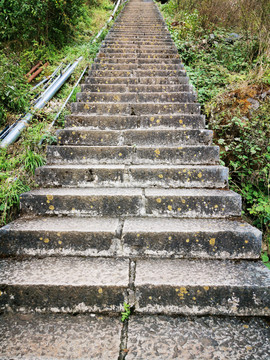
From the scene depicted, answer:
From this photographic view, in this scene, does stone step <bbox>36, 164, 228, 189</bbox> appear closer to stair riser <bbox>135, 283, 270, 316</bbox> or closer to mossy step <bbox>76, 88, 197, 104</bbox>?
stair riser <bbox>135, 283, 270, 316</bbox>

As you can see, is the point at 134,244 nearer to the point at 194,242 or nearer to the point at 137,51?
the point at 194,242

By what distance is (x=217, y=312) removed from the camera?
135 centimetres

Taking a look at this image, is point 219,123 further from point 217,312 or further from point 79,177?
point 217,312

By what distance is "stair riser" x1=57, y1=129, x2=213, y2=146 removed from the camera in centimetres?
260

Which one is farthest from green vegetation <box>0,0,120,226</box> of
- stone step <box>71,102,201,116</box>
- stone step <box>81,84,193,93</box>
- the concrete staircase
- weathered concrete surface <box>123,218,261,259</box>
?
weathered concrete surface <box>123,218,261,259</box>

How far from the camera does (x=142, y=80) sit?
3.78 meters

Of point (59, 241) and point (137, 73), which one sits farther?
point (137, 73)

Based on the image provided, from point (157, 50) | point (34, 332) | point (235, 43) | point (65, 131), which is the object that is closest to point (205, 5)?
point (235, 43)

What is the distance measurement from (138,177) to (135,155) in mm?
339

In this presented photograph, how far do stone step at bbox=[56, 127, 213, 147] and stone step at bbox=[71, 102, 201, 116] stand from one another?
60cm

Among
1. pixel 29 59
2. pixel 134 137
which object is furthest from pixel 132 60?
pixel 134 137

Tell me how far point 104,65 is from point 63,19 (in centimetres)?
216

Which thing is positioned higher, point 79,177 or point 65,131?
point 65,131

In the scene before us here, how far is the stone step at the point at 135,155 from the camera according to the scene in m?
2.40
